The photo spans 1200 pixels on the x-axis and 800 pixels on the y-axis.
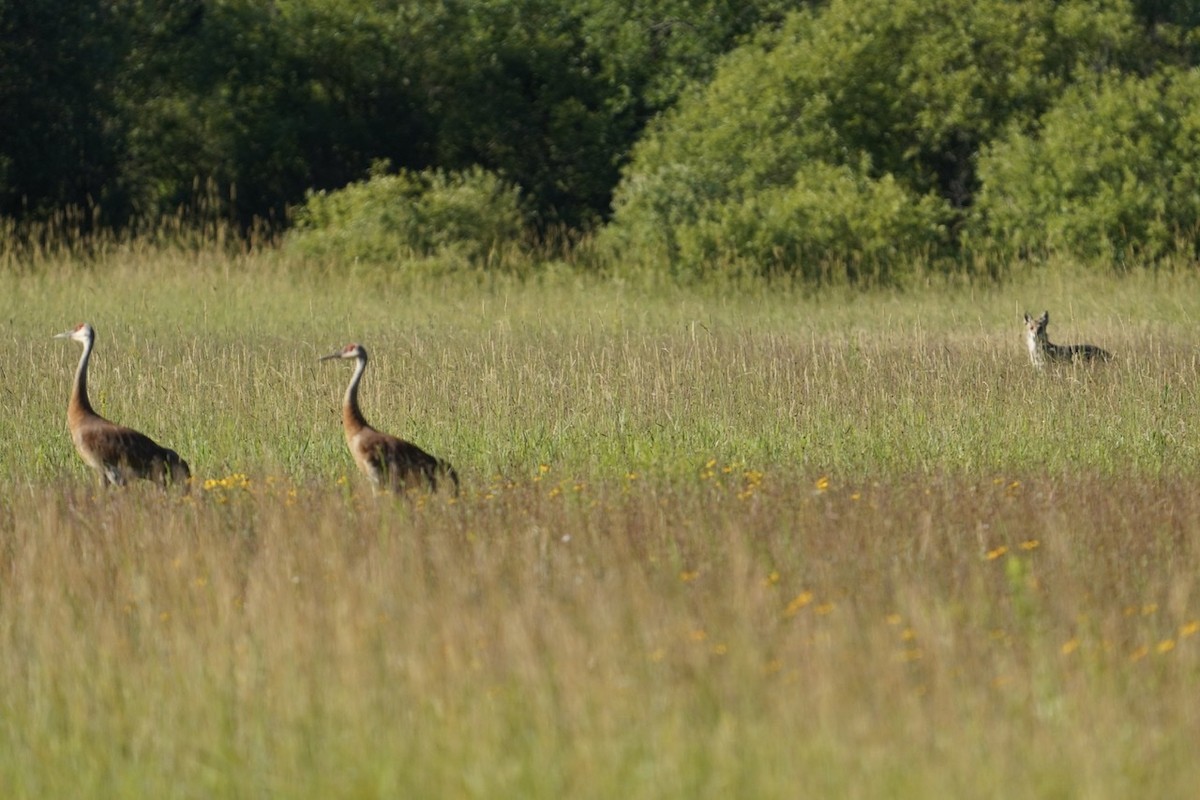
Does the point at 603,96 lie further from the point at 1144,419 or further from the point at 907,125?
the point at 1144,419

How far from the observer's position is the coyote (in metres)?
12.6

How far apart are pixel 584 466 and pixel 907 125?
16.6m

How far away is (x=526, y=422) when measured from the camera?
418 inches

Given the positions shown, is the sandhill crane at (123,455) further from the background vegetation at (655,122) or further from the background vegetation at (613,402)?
the background vegetation at (655,122)

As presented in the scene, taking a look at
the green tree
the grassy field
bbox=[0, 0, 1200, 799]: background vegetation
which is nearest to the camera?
the grassy field

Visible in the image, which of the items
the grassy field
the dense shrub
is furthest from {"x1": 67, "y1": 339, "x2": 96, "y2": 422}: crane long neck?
the dense shrub

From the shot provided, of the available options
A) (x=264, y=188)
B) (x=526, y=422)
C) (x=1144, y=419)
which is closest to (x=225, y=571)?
(x=526, y=422)

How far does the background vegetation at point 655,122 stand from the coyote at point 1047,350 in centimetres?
656

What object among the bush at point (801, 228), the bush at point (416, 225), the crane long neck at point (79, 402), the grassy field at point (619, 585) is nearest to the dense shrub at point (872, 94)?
the bush at point (801, 228)

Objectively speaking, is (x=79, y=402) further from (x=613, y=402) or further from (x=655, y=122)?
(x=655, y=122)

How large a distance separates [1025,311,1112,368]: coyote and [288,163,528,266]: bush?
874cm

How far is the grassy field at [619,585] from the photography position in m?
4.43

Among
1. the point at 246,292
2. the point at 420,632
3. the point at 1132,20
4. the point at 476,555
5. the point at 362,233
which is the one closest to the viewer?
the point at 420,632

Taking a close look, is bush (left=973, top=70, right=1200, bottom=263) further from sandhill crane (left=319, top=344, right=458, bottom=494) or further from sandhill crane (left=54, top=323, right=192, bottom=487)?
sandhill crane (left=54, top=323, right=192, bottom=487)
